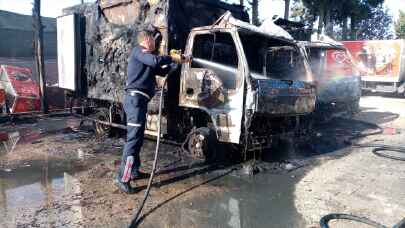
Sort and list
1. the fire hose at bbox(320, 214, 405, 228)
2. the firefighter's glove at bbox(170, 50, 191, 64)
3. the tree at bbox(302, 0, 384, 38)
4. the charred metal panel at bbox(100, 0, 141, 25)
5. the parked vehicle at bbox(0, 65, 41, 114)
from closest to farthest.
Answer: the fire hose at bbox(320, 214, 405, 228)
the firefighter's glove at bbox(170, 50, 191, 64)
the charred metal panel at bbox(100, 0, 141, 25)
the parked vehicle at bbox(0, 65, 41, 114)
the tree at bbox(302, 0, 384, 38)

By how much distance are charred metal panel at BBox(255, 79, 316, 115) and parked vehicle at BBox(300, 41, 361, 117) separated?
228 cm

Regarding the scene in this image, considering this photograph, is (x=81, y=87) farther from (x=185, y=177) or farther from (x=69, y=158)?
(x=185, y=177)

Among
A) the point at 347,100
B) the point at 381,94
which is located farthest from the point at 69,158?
the point at 381,94

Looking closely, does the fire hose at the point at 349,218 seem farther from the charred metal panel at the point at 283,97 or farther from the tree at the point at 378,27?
the tree at the point at 378,27

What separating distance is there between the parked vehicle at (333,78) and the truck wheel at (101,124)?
4561mm

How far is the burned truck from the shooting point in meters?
5.20

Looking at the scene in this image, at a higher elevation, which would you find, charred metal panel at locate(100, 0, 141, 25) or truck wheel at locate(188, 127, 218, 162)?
charred metal panel at locate(100, 0, 141, 25)

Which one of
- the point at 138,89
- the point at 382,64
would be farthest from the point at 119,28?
the point at 382,64

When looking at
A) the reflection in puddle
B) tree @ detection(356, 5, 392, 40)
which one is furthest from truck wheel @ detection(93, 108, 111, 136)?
tree @ detection(356, 5, 392, 40)

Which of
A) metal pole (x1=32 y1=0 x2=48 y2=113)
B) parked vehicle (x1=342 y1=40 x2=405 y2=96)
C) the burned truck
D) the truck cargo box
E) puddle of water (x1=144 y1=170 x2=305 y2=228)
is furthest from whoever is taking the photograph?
parked vehicle (x1=342 y1=40 x2=405 y2=96)

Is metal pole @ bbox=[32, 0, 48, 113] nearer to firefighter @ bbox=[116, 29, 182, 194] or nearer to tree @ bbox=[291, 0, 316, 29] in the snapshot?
firefighter @ bbox=[116, 29, 182, 194]

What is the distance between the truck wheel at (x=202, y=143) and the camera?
18.0 feet

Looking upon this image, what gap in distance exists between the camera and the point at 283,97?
209 inches

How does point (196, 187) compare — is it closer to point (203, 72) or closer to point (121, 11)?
point (203, 72)
